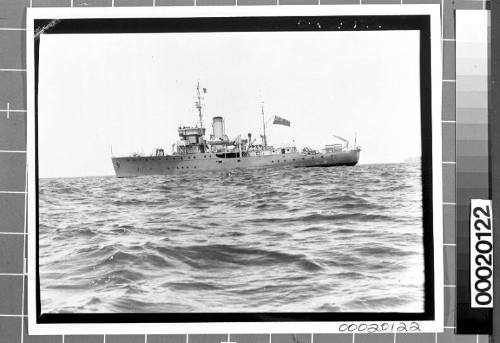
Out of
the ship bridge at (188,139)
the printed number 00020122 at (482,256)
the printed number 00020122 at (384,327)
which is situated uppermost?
the ship bridge at (188,139)

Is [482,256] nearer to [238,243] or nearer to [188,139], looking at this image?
[238,243]

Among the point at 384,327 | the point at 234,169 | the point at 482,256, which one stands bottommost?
the point at 384,327

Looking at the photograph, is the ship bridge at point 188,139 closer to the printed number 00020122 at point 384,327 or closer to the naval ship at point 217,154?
the naval ship at point 217,154


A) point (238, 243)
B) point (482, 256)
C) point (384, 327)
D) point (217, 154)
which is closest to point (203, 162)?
point (217, 154)

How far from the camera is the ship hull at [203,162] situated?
1312mm

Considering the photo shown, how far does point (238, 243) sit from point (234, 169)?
182 mm

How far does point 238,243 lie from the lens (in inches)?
50.7

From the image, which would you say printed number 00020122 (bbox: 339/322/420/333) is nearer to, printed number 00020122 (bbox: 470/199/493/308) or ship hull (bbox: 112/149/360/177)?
printed number 00020122 (bbox: 470/199/493/308)

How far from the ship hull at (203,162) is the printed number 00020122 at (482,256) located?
0.32 m

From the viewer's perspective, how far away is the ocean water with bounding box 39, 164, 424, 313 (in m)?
1.28

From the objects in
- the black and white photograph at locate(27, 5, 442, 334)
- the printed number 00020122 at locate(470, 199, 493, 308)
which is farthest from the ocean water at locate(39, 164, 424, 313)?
the printed number 00020122 at locate(470, 199, 493, 308)

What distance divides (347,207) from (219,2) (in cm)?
58

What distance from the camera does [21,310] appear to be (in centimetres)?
131

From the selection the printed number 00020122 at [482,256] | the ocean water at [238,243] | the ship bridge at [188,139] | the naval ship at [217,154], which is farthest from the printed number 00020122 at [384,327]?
the ship bridge at [188,139]
